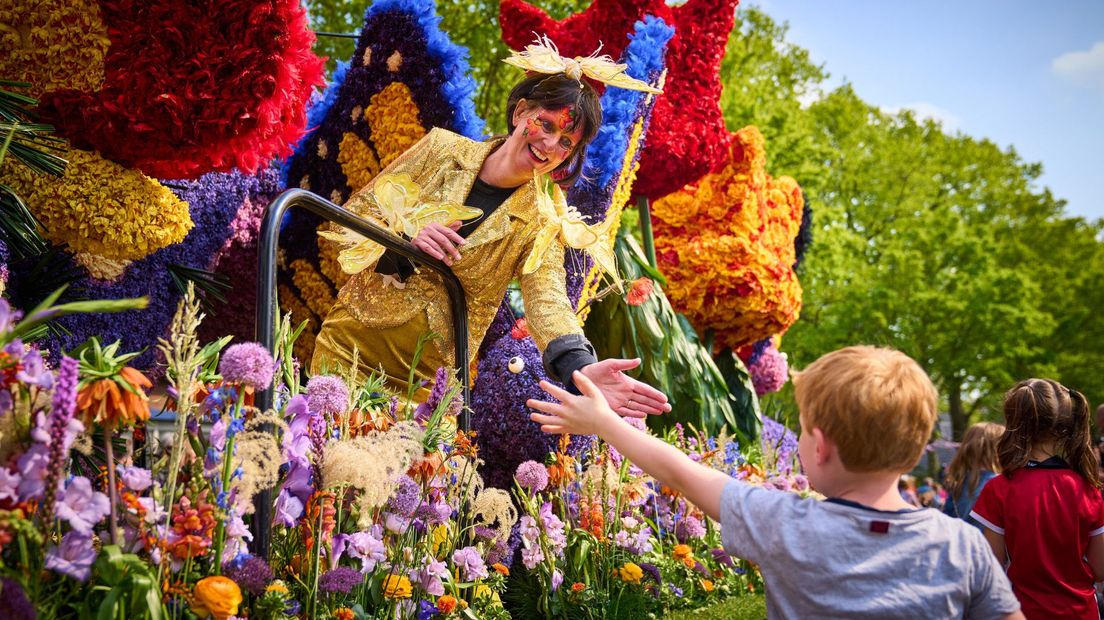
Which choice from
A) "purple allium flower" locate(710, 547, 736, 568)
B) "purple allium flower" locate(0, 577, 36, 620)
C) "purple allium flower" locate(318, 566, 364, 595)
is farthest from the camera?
"purple allium flower" locate(710, 547, 736, 568)

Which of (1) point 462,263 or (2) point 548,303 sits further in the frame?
(1) point 462,263

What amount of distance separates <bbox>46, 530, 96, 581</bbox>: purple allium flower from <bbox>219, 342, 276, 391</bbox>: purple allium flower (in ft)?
1.24

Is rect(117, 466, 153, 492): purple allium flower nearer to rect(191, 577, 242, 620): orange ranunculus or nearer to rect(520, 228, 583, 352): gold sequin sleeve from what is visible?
rect(191, 577, 242, 620): orange ranunculus

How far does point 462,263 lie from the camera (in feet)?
10.5

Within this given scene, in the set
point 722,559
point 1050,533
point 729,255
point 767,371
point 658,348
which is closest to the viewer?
point 1050,533

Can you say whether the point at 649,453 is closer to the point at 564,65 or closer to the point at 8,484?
the point at 8,484

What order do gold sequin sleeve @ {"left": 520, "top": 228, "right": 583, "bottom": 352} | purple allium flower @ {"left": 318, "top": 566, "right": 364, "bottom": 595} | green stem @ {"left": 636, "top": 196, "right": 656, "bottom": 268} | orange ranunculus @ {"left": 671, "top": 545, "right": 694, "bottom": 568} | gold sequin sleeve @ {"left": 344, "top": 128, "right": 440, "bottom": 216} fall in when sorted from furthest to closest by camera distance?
green stem @ {"left": 636, "top": 196, "right": 656, "bottom": 268}
orange ranunculus @ {"left": 671, "top": 545, "right": 694, "bottom": 568}
gold sequin sleeve @ {"left": 344, "top": 128, "right": 440, "bottom": 216}
gold sequin sleeve @ {"left": 520, "top": 228, "right": 583, "bottom": 352}
purple allium flower @ {"left": 318, "top": 566, "right": 364, "bottom": 595}

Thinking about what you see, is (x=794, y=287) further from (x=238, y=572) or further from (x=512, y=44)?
(x=238, y=572)

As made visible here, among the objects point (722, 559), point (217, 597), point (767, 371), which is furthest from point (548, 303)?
point (767, 371)

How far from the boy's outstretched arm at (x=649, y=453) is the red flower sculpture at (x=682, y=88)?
191 inches

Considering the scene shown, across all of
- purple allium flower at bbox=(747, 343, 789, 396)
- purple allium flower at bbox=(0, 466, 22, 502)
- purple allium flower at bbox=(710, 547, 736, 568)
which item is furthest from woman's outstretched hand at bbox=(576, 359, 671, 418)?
purple allium flower at bbox=(747, 343, 789, 396)

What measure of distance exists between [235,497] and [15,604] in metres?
0.44

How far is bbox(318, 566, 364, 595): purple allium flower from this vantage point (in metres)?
2.05

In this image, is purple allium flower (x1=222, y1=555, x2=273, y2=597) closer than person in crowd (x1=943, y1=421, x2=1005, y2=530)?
Yes
